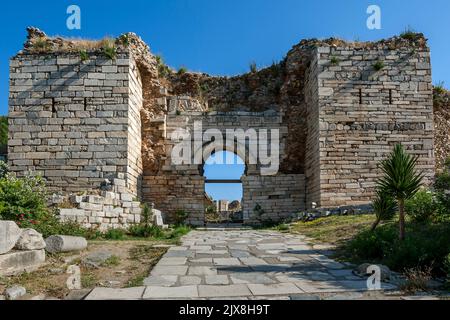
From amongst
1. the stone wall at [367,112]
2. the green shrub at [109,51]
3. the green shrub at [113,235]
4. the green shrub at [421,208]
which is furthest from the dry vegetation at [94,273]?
the stone wall at [367,112]

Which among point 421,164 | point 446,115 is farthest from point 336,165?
point 446,115

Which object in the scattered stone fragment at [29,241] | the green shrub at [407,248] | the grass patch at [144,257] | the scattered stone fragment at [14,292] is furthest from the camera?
the scattered stone fragment at [29,241]

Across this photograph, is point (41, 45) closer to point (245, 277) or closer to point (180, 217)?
point (180, 217)

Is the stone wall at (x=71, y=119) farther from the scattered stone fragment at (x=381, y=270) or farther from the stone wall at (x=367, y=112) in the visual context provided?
the scattered stone fragment at (x=381, y=270)

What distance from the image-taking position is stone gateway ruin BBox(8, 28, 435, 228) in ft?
37.4

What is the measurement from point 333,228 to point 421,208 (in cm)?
219

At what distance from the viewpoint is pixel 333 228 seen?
890 cm

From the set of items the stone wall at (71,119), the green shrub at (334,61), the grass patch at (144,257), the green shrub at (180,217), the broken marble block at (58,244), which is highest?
the green shrub at (334,61)

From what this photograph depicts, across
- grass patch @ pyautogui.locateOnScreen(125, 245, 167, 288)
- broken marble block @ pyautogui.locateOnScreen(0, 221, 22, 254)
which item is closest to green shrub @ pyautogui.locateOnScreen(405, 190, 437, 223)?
grass patch @ pyautogui.locateOnScreen(125, 245, 167, 288)

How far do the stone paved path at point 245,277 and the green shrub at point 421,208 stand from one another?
7.29 ft

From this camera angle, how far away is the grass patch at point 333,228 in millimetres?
7711

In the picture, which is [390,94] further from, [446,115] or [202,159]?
[202,159]

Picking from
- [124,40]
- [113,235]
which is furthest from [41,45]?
[113,235]
